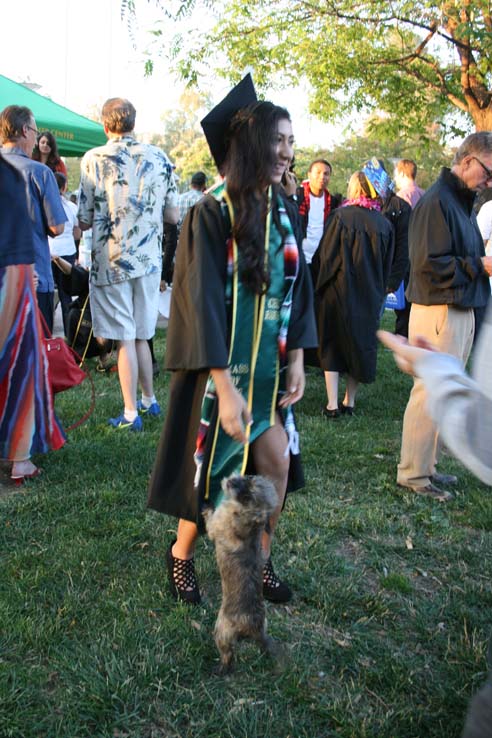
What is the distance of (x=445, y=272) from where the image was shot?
3947 millimetres

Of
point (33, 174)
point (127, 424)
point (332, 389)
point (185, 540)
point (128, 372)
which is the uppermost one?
point (33, 174)

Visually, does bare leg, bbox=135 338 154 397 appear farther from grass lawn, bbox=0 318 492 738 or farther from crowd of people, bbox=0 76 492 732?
grass lawn, bbox=0 318 492 738

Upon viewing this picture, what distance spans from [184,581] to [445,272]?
2460 millimetres

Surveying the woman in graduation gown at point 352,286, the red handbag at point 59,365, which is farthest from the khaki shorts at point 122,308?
the woman in graduation gown at point 352,286

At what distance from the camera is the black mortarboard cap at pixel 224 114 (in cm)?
242

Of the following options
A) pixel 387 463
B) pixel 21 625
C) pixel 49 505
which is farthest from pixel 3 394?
pixel 387 463

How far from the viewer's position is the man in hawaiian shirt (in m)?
4.79

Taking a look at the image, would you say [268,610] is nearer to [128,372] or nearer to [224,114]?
[224,114]

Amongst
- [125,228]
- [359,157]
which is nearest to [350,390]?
[125,228]

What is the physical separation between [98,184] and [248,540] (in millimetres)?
3415

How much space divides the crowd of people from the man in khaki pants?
0.04ft

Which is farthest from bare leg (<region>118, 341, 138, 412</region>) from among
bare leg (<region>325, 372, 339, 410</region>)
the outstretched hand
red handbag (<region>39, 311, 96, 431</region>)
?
the outstretched hand

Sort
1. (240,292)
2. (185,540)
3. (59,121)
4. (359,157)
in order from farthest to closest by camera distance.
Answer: (359,157)
(59,121)
(185,540)
(240,292)

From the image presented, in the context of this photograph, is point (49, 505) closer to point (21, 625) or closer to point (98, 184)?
point (21, 625)
